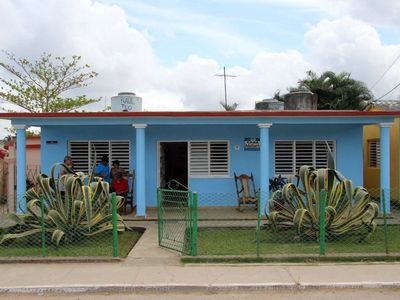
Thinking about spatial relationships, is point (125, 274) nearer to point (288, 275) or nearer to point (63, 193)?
point (288, 275)

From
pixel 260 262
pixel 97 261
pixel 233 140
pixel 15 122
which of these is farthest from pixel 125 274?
pixel 233 140

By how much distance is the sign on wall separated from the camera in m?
15.2

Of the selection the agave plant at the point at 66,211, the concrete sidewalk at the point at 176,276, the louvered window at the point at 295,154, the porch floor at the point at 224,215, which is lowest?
the concrete sidewalk at the point at 176,276

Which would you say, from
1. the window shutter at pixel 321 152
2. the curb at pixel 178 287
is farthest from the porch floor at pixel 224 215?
the curb at pixel 178 287

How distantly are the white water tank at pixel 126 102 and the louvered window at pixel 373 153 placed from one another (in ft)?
26.9

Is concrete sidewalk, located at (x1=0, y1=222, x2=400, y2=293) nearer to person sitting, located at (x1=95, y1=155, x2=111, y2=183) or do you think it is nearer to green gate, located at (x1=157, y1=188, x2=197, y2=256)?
green gate, located at (x1=157, y1=188, x2=197, y2=256)

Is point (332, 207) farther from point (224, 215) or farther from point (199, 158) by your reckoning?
point (199, 158)

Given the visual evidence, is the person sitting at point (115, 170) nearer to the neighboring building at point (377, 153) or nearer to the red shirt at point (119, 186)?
the red shirt at point (119, 186)

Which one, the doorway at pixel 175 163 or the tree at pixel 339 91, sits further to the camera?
the tree at pixel 339 91

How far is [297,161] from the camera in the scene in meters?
15.4

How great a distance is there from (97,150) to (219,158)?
3609 mm

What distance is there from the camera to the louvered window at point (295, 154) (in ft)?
50.6

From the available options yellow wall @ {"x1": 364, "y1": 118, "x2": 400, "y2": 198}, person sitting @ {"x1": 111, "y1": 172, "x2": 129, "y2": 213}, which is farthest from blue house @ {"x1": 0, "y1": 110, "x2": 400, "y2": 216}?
yellow wall @ {"x1": 364, "y1": 118, "x2": 400, "y2": 198}

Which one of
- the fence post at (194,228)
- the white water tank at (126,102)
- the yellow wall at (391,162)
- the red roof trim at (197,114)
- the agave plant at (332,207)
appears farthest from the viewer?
the white water tank at (126,102)
